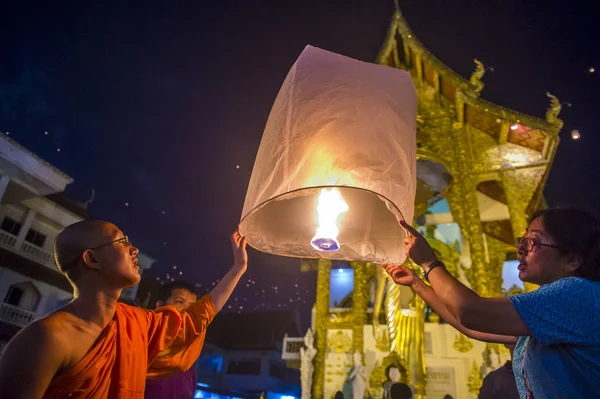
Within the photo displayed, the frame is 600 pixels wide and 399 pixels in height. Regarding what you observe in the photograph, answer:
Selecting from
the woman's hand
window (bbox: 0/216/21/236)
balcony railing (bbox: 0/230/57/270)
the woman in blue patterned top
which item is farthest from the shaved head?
window (bbox: 0/216/21/236)

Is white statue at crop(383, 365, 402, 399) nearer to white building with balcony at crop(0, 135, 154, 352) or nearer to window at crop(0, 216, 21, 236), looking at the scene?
white building with balcony at crop(0, 135, 154, 352)

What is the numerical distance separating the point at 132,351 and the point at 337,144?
130 centimetres

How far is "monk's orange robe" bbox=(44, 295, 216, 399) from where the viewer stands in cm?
137

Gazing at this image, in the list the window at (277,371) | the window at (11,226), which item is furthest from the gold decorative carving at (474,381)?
the window at (277,371)

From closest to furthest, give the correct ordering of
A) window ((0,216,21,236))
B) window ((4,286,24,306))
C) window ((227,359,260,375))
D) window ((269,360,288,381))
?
window ((4,286,24,306)) → window ((0,216,21,236)) → window ((227,359,260,375)) → window ((269,360,288,381))

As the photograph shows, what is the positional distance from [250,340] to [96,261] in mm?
24420

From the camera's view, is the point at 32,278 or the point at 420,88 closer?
the point at 420,88

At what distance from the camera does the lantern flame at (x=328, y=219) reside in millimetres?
1865

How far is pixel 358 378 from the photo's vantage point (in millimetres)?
7949

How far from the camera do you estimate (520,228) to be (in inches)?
321

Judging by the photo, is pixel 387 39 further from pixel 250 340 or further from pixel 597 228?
pixel 250 340

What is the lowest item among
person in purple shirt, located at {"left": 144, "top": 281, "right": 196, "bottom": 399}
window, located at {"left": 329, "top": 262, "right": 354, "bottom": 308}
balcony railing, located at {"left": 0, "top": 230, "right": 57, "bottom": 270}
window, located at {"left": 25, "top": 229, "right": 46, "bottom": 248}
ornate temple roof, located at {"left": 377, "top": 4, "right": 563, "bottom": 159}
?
person in purple shirt, located at {"left": 144, "top": 281, "right": 196, "bottom": 399}

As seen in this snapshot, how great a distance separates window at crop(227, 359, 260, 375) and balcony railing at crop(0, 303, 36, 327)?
42.7ft

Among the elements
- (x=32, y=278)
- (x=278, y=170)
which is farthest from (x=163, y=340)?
(x=32, y=278)
